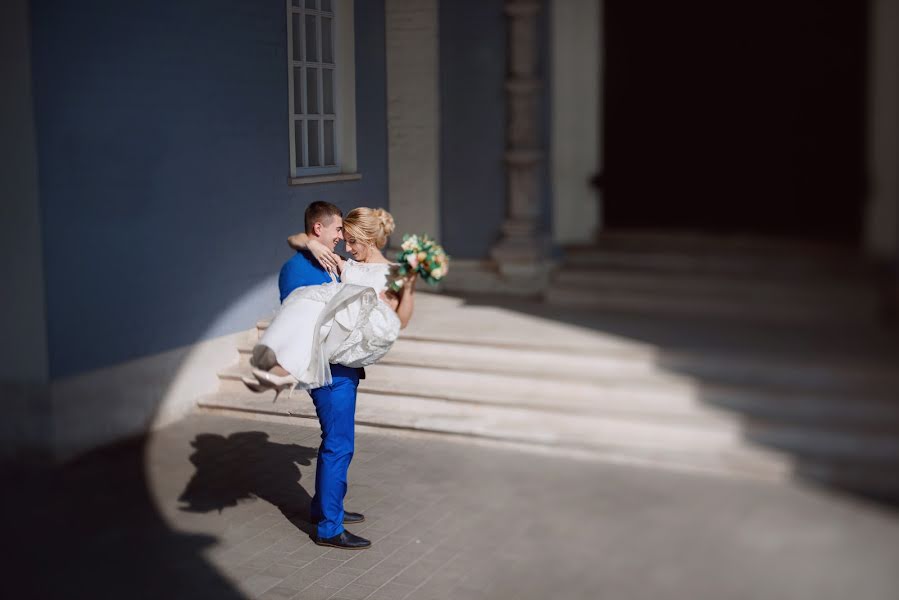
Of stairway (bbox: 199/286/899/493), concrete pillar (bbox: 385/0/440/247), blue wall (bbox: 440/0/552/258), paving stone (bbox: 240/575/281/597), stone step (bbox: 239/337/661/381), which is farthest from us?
concrete pillar (bbox: 385/0/440/247)

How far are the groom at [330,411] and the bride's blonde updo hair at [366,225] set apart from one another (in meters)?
0.05

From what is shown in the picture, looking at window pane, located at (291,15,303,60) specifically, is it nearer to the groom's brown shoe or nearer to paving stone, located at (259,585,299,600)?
the groom's brown shoe

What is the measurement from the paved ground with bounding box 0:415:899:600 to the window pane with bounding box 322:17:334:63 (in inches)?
174

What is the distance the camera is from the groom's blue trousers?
545 cm

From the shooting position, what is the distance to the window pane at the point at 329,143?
10.5 metres

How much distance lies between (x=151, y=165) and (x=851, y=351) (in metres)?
5.07

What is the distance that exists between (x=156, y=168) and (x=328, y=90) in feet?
9.54

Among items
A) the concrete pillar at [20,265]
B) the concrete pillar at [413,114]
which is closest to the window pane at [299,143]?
the concrete pillar at [413,114]

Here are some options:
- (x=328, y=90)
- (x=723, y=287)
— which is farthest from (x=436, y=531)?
(x=328, y=90)

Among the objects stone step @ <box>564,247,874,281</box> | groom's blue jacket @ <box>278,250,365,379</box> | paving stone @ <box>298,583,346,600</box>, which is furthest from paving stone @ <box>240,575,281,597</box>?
stone step @ <box>564,247,874,281</box>

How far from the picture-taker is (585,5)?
1048 centimetres

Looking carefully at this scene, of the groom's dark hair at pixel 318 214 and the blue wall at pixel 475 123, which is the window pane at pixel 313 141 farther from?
the groom's dark hair at pixel 318 214

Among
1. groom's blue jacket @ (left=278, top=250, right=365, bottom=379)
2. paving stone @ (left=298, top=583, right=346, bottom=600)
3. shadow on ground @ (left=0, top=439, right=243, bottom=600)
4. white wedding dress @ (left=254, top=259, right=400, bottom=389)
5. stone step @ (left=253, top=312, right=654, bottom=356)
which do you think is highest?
groom's blue jacket @ (left=278, top=250, right=365, bottom=379)

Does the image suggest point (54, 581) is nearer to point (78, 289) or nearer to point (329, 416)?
point (329, 416)
